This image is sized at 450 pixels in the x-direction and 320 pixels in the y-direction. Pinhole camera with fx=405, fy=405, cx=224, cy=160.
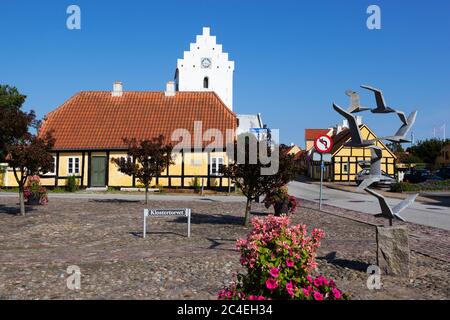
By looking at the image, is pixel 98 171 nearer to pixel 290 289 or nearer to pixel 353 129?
pixel 353 129

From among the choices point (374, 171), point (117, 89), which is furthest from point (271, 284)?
point (117, 89)

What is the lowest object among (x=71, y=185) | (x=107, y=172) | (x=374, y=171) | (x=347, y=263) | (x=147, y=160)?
(x=347, y=263)

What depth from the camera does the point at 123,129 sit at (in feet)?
88.9

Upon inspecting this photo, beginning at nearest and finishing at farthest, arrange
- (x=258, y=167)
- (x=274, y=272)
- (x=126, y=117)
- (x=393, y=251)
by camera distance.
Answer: (x=274, y=272) < (x=393, y=251) < (x=258, y=167) < (x=126, y=117)

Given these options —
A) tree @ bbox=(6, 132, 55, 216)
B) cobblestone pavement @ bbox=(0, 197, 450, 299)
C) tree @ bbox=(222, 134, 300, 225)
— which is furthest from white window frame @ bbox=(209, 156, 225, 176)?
tree @ bbox=(222, 134, 300, 225)

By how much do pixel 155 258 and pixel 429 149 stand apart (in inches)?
2844

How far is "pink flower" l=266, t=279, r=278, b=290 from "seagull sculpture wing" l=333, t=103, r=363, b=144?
165 inches

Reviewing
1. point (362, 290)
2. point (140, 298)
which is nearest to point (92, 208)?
point (140, 298)

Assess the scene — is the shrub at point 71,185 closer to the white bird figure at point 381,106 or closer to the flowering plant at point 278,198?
the flowering plant at point 278,198

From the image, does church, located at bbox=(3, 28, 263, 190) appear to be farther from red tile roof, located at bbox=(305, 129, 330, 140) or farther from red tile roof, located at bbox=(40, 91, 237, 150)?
red tile roof, located at bbox=(305, 129, 330, 140)

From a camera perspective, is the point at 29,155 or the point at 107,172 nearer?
the point at 29,155

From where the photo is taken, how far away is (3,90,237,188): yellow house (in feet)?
85.5

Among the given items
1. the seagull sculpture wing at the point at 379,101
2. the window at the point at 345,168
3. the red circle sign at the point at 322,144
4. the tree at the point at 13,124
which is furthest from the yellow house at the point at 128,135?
the seagull sculpture wing at the point at 379,101

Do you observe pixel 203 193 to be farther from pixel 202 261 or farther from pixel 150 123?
pixel 202 261
